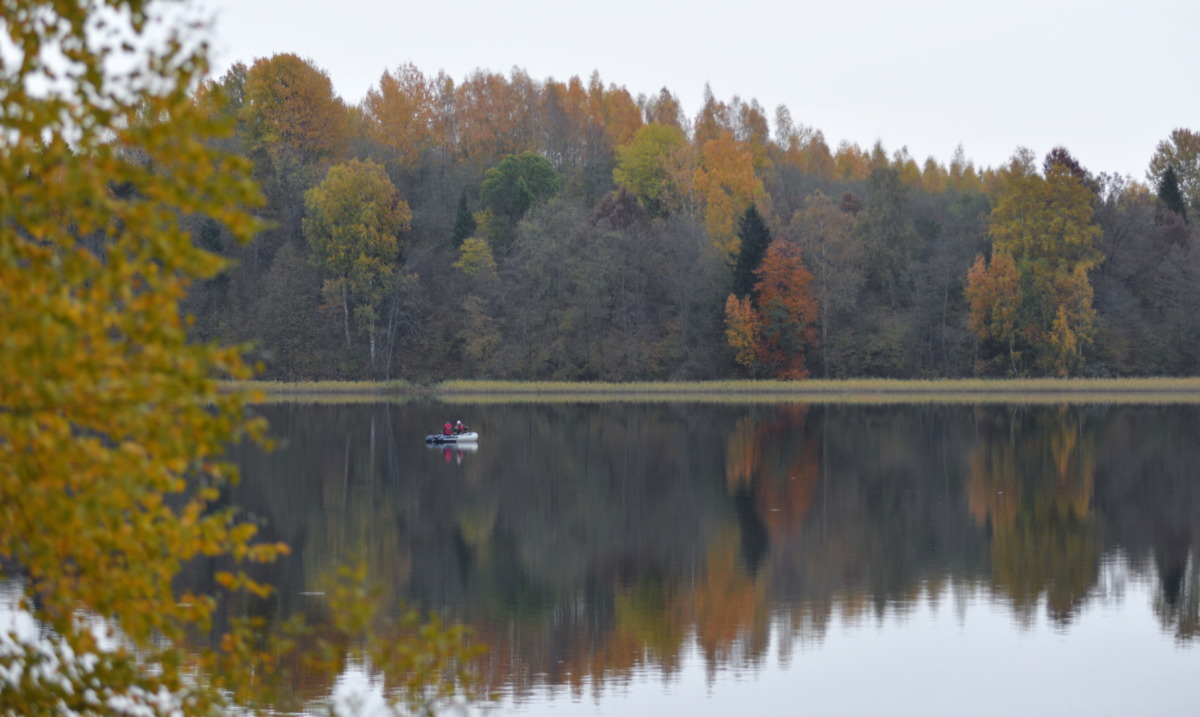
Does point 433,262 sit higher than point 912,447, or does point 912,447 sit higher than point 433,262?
point 433,262

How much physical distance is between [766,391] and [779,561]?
6424 centimetres

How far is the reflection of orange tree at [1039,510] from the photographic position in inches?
960

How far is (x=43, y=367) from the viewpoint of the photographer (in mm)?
5676

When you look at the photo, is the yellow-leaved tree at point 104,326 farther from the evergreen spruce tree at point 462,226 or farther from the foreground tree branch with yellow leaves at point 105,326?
the evergreen spruce tree at point 462,226

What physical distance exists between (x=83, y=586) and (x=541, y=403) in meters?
80.2

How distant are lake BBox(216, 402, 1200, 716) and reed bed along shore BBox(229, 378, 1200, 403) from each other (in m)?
34.3

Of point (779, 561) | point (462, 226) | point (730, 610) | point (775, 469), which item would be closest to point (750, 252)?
point (462, 226)

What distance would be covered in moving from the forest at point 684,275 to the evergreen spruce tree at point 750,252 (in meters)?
0.16

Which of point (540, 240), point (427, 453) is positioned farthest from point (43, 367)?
point (540, 240)

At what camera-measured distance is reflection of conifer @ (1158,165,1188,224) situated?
10488 cm

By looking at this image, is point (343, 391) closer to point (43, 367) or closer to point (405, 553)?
point (405, 553)

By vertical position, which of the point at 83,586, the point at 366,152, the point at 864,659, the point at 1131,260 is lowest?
the point at 864,659

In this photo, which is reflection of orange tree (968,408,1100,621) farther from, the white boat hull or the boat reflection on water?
the white boat hull

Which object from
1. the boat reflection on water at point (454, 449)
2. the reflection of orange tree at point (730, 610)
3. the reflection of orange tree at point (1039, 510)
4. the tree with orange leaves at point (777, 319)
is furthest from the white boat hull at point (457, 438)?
the tree with orange leaves at point (777, 319)
